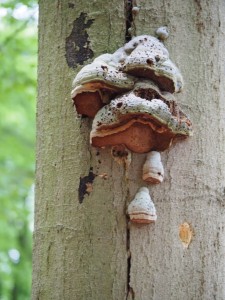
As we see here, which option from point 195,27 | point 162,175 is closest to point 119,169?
point 162,175

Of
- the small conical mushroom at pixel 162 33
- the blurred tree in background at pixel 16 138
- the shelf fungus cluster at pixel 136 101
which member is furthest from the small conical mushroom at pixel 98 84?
the blurred tree in background at pixel 16 138

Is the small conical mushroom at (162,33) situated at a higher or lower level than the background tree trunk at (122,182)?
higher

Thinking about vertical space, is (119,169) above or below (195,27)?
below

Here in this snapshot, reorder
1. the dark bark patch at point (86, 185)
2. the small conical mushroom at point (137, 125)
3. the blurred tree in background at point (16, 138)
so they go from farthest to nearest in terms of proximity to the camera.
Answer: the blurred tree in background at point (16, 138)
the dark bark patch at point (86, 185)
the small conical mushroom at point (137, 125)

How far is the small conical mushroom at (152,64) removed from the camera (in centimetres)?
127

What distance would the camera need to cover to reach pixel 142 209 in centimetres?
126

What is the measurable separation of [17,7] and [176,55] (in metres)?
2.03

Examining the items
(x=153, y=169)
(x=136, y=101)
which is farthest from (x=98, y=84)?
(x=153, y=169)

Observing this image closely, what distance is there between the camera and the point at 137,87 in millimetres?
1277

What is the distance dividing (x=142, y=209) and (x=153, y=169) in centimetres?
10

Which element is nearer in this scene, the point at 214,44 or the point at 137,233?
the point at 137,233

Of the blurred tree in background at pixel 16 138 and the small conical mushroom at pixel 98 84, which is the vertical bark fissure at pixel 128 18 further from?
the blurred tree in background at pixel 16 138

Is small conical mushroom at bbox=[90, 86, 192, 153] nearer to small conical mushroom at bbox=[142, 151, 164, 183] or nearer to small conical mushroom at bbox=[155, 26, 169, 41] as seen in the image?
small conical mushroom at bbox=[142, 151, 164, 183]

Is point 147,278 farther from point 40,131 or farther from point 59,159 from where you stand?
point 40,131
